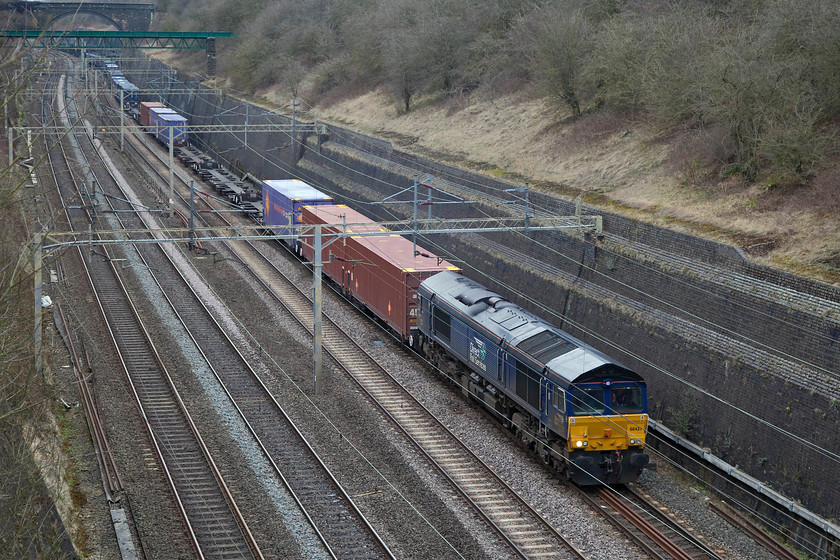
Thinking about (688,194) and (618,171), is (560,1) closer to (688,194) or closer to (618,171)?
(618,171)

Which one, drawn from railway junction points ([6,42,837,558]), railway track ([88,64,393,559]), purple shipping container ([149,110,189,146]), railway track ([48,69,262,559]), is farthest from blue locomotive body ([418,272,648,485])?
purple shipping container ([149,110,189,146])

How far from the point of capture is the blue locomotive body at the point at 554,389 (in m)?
19.1

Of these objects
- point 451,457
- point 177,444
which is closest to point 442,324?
point 451,457

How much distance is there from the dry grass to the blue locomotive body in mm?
5500

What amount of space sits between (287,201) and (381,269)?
11.3 meters

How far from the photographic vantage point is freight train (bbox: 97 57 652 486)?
62.8ft

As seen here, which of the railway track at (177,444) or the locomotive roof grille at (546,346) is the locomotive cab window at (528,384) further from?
the railway track at (177,444)

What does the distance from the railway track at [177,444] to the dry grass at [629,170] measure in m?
14.0

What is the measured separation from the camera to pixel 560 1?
49156 mm

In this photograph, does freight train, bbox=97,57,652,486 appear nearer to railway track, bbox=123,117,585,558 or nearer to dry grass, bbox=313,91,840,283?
railway track, bbox=123,117,585,558

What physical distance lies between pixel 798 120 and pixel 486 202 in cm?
1257

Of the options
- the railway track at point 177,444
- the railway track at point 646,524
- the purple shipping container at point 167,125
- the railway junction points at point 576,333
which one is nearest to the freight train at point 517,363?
the railway track at point 646,524

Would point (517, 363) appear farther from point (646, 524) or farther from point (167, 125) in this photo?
point (167, 125)

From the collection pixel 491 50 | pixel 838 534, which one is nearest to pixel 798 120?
pixel 838 534
